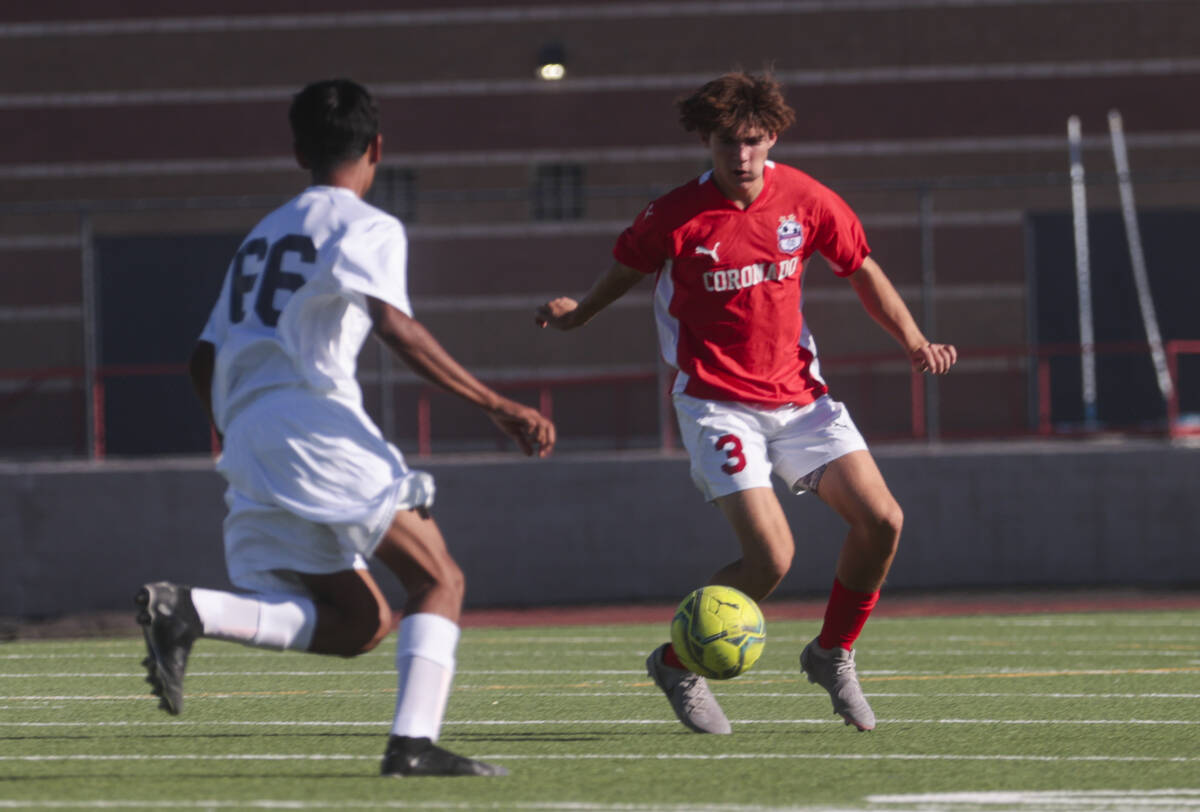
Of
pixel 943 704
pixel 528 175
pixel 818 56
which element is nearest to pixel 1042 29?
pixel 818 56

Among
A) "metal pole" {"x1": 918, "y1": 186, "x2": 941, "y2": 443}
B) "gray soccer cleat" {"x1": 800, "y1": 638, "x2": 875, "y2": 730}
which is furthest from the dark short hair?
"metal pole" {"x1": 918, "y1": 186, "x2": 941, "y2": 443}

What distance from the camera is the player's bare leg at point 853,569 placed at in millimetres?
6066

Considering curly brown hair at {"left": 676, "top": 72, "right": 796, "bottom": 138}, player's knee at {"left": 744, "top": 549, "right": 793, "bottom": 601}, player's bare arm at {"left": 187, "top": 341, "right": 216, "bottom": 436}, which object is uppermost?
curly brown hair at {"left": 676, "top": 72, "right": 796, "bottom": 138}

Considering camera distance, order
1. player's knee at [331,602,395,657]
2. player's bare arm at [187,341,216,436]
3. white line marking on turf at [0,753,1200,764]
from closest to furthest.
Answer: player's knee at [331,602,395,657]
player's bare arm at [187,341,216,436]
white line marking on turf at [0,753,1200,764]

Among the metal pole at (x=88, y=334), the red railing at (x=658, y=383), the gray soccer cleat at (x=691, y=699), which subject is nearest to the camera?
the gray soccer cleat at (x=691, y=699)

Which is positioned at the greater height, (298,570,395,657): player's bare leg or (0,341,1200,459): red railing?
(0,341,1200,459): red railing

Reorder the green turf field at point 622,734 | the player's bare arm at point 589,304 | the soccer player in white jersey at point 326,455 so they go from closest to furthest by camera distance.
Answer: the soccer player in white jersey at point 326,455, the green turf field at point 622,734, the player's bare arm at point 589,304

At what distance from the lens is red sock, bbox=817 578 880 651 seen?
6207 mm

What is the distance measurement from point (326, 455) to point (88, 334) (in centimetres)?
894

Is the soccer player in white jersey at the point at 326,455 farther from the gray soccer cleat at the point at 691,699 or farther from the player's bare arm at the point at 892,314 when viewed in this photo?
the player's bare arm at the point at 892,314

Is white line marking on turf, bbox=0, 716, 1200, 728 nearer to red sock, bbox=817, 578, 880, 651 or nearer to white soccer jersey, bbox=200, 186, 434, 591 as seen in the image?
red sock, bbox=817, 578, 880, 651

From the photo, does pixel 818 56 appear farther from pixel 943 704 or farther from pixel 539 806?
pixel 539 806

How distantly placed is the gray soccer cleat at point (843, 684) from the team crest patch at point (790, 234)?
4.50 feet

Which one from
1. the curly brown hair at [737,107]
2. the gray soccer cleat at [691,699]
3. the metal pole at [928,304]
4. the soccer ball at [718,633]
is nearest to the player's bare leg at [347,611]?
the soccer ball at [718,633]
